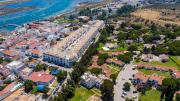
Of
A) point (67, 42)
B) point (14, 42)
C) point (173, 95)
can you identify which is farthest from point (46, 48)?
point (173, 95)

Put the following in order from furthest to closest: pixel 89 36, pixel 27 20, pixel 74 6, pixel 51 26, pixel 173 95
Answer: pixel 74 6
pixel 27 20
pixel 51 26
pixel 89 36
pixel 173 95

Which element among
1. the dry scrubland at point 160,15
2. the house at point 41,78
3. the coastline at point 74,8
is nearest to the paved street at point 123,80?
the house at point 41,78

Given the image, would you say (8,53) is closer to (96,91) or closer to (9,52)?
(9,52)

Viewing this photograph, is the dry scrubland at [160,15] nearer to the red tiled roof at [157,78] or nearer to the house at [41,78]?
the red tiled roof at [157,78]

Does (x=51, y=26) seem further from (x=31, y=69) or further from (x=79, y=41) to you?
(x=31, y=69)

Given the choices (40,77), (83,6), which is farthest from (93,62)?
(83,6)

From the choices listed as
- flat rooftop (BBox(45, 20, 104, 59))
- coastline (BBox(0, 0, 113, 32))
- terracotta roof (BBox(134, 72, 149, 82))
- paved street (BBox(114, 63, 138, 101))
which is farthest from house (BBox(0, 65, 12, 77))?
coastline (BBox(0, 0, 113, 32))
